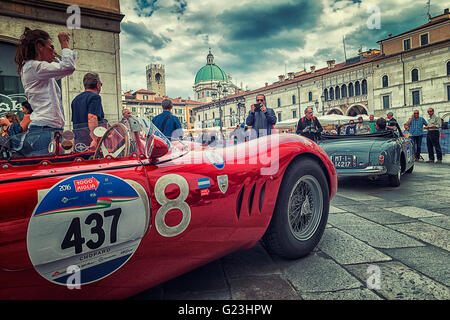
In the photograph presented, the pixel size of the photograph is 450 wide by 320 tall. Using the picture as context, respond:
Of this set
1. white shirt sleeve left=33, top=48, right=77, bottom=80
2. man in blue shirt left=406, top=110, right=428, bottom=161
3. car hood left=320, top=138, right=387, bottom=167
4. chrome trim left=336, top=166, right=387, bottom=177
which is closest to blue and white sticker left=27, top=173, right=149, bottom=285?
white shirt sleeve left=33, top=48, right=77, bottom=80

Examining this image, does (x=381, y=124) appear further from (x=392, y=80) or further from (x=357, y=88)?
(x=357, y=88)

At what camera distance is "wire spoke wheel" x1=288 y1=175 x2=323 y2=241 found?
2.28 metres

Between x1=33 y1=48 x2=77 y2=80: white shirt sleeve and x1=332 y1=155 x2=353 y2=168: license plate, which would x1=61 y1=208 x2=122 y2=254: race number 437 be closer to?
x1=33 y1=48 x2=77 y2=80: white shirt sleeve

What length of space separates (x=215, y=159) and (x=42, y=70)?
64.9 inches

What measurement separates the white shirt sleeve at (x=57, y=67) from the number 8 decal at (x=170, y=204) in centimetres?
148

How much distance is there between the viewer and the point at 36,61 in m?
2.40

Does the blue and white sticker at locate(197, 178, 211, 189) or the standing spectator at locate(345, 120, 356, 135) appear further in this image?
the standing spectator at locate(345, 120, 356, 135)

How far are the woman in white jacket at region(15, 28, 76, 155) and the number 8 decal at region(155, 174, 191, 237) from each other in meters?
1.36

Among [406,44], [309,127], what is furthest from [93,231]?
[406,44]

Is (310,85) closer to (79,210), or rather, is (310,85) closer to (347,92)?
(347,92)

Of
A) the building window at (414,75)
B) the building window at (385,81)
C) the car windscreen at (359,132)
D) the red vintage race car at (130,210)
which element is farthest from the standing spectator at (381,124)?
the building window at (385,81)

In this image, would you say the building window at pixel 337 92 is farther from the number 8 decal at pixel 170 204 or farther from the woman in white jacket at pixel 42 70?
the number 8 decal at pixel 170 204

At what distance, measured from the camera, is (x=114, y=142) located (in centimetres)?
165

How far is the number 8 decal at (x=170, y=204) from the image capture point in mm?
1502
